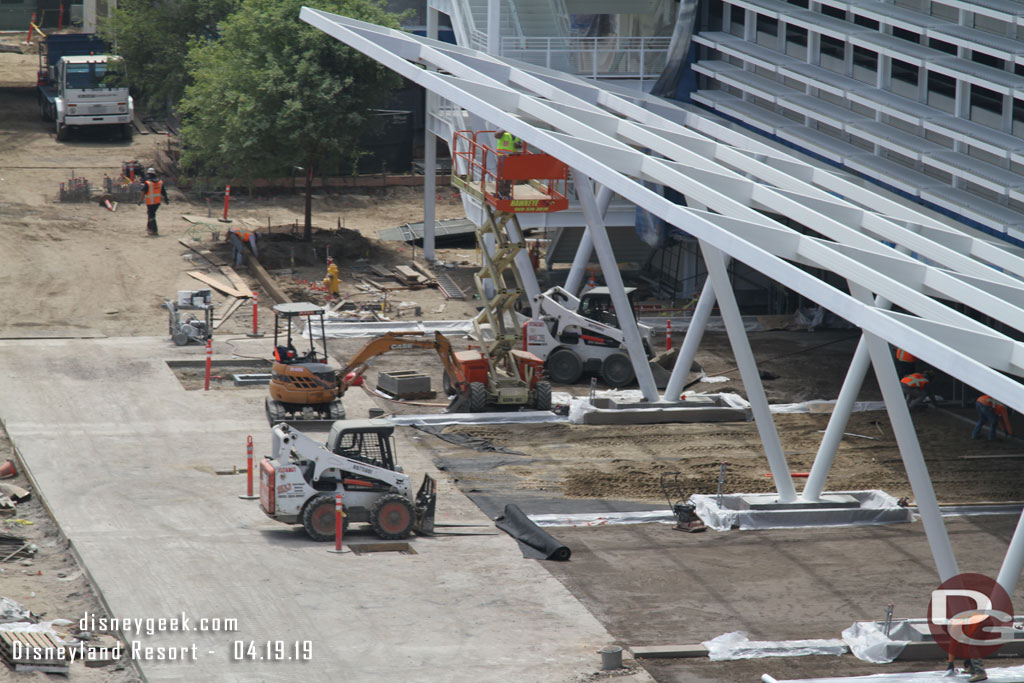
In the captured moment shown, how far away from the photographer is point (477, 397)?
2739 cm

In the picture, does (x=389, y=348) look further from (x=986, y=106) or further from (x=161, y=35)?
(x=161, y=35)

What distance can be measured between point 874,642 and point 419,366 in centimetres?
1542

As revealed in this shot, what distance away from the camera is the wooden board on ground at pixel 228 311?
3369 cm

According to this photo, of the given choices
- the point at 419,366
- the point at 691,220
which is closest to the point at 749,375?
the point at 691,220

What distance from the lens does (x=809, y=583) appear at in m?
19.8

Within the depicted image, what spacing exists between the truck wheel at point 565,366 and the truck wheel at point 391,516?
32.9ft

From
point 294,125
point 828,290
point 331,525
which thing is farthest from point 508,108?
point 294,125

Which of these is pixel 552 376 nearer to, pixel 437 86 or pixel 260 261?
pixel 437 86

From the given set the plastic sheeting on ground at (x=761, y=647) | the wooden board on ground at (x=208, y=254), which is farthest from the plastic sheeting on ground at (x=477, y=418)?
the wooden board on ground at (x=208, y=254)

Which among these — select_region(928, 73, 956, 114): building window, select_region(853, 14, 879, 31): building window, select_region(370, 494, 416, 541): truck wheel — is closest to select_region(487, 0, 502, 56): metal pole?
select_region(853, 14, 879, 31): building window

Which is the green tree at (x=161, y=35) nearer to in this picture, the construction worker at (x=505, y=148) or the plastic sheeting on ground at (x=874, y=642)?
the construction worker at (x=505, y=148)

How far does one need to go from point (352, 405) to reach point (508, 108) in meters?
6.32

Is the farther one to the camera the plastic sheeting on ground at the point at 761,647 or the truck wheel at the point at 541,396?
the truck wheel at the point at 541,396

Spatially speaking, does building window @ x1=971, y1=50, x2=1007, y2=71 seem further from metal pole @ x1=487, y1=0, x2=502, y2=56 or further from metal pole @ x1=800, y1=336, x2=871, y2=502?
metal pole @ x1=487, y1=0, x2=502, y2=56
